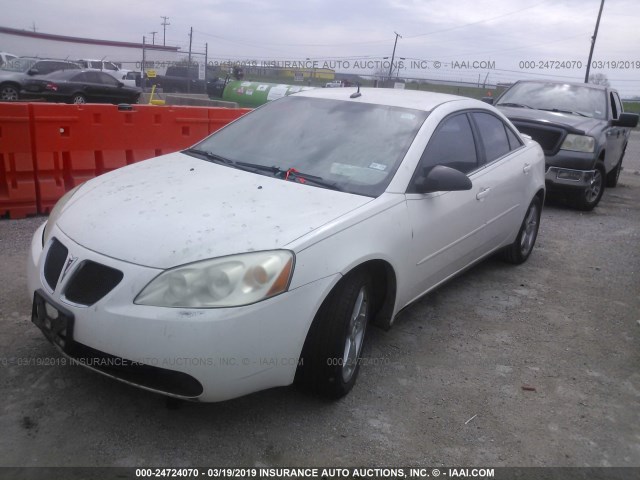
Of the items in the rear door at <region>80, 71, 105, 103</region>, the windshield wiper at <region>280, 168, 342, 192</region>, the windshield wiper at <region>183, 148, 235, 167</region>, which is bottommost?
the rear door at <region>80, 71, 105, 103</region>

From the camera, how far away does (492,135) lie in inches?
185

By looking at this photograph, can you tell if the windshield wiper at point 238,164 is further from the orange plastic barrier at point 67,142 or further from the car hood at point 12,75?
the car hood at point 12,75

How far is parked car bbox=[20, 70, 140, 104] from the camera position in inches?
773

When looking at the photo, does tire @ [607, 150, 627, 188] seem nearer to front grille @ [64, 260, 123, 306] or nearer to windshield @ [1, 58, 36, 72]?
front grille @ [64, 260, 123, 306]

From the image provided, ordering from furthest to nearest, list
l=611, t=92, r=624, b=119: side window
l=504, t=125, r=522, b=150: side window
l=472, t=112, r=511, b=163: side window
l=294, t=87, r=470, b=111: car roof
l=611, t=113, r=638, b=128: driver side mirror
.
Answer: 1. l=611, t=92, r=624, b=119: side window
2. l=611, t=113, r=638, b=128: driver side mirror
3. l=504, t=125, r=522, b=150: side window
4. l=472, t=112, r=511, b=163: side window
5. l=294, t=87, r=470, b=111: car roof

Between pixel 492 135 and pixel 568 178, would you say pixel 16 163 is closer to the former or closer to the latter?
pixel 492 135

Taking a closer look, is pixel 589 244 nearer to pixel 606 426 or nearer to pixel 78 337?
pixel 606 426

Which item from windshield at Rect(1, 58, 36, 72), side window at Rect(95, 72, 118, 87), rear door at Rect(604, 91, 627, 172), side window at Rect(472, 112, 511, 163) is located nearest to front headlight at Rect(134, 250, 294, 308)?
side window at Rect(472, 112, 511, 163)

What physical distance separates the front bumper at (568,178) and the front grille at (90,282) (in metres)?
6.89

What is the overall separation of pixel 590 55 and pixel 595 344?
30.2m

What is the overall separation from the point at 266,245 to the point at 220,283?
0.27m

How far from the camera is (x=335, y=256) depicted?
2795mm

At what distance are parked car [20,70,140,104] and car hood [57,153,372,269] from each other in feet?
60.3

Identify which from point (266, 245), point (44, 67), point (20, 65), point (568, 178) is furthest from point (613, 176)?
point (20, 65)
